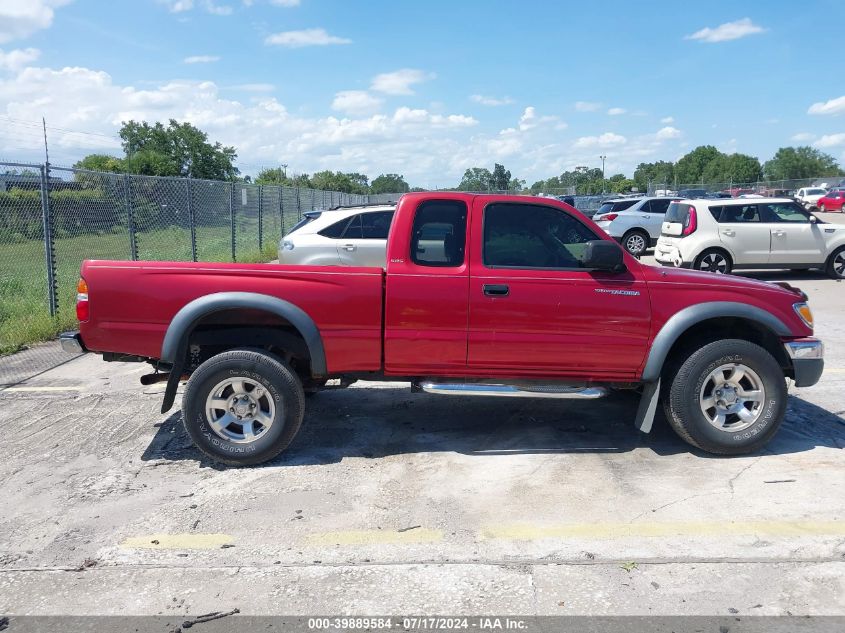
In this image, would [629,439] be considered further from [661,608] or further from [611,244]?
[661,608]

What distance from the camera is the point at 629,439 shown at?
548cm

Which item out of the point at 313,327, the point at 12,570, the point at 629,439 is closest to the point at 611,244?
the point at 629,439

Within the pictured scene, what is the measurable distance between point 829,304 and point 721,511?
9.31 metres

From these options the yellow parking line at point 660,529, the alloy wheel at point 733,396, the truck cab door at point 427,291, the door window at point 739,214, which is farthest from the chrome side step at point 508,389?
the door window at point 739,214

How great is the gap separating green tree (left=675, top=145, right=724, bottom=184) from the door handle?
4629 inches

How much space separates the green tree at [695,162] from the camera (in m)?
116

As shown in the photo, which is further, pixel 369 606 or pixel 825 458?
pixel 825 458

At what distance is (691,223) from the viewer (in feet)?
47.2

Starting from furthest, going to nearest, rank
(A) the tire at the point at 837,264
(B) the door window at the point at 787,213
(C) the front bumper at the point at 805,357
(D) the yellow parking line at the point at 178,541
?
(A) the tire at the point at 837,264, (B) the door window at the point at 787,213, (C) the front bumper at the point at 805,357, (D) the yellow parking line at the point at 178,541

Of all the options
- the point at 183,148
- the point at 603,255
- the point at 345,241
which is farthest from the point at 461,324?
the point at 183,148

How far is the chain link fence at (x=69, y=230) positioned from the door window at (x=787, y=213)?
12.1 meters

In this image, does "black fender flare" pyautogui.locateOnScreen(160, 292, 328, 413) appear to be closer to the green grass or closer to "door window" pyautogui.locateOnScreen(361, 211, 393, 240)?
the green grass

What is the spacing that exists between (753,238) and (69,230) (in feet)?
41.3

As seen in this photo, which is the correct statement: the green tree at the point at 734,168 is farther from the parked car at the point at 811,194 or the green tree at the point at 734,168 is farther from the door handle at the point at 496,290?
the door handle at the point at 496,290
